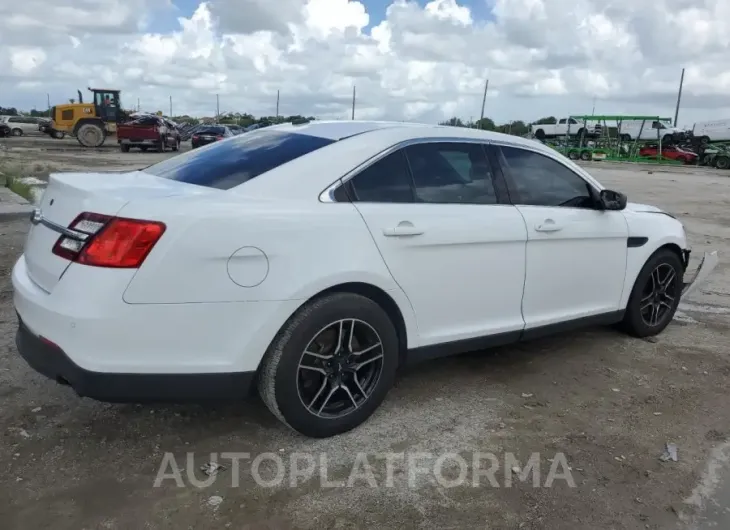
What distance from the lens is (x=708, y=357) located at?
4785mm

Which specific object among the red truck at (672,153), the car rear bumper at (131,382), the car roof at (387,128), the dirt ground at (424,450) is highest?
the red truck at (672,153)

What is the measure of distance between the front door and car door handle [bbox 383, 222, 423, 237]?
89 cm

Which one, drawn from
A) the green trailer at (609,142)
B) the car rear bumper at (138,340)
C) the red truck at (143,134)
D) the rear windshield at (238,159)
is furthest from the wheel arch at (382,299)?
the green trailer at (609,142)

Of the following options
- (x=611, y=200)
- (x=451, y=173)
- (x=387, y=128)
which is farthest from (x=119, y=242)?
(x=611, y=200)

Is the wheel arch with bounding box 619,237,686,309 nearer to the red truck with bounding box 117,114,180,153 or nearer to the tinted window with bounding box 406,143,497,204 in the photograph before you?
the tinted window with bounding box 406,143,497,204

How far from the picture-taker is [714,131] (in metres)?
43.2

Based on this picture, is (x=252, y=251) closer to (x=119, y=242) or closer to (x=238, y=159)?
(x=119, y=242)

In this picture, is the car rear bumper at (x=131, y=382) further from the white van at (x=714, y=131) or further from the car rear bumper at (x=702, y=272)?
the white van at (x=714, y=131)

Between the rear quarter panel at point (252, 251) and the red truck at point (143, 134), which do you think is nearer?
the rear quarter panel at point (252, 251)

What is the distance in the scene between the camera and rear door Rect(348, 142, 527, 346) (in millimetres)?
3367

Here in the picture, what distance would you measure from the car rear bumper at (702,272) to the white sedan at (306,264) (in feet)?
9.76

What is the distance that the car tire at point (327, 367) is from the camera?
3043 mm

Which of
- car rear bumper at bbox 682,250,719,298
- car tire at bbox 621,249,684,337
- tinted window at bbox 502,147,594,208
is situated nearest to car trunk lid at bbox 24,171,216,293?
tinted window at bbox 502,147,594,208

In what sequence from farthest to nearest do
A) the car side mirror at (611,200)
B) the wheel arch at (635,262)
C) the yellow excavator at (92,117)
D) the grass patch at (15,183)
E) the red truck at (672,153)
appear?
the red truck at (672,153), the yellow excavator at (92,117), the grass patch at (15,183), the wheel arch at (635,262), the car side mirror at (611,200)
